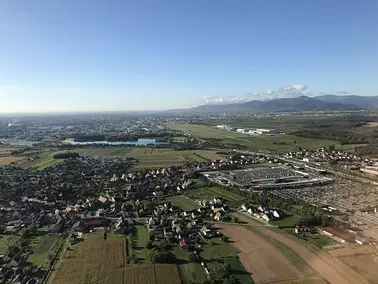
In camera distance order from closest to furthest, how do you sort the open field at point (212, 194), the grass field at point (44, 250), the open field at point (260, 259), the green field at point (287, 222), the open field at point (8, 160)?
the open field at point (260, 259), the grass field at point (44, 250), the green field at point (287, 222), the open field at point (212, 194), the open field at point (8, 160)

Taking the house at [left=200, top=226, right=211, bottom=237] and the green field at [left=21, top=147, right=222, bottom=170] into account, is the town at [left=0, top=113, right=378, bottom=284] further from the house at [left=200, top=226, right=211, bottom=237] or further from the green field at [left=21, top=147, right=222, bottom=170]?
A: the green field at [left=21, top=147, right=222, bottom=170]

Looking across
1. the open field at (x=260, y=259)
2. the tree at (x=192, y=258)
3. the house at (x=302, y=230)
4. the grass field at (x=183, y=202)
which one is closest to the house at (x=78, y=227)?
the grass field at (x=183, y=202)

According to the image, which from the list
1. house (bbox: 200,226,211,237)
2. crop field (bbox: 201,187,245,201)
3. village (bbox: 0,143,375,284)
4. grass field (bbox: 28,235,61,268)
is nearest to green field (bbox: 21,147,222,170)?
village (bbox: 0,143,375,284)

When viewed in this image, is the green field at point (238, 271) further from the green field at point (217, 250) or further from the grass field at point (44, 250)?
the grass field at point (44, 250)

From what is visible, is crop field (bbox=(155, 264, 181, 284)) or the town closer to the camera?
crop field (bbox=(155, 264, 181, 284))

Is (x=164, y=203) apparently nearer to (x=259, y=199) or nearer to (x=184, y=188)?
(x=184, y=188)

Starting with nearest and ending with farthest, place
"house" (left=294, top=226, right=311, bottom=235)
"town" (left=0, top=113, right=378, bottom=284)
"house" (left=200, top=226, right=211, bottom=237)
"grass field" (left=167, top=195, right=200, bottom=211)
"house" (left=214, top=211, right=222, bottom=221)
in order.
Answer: "town" (left=0, top=113, right=378, bottom=284) < "house" (left=294, top=226, right=311, bottom=235) < "house" (left=200, top=226, right=211, bottom=237) < "house" (left=214, top=211, right=222, bottom=221) < "grass field" (left=167, top=195, right=200, bottom=211)
